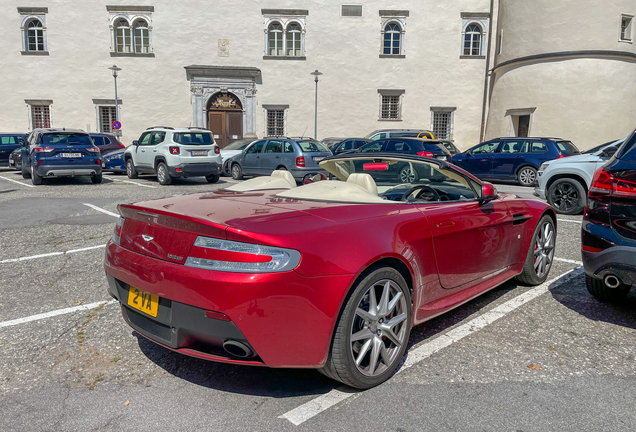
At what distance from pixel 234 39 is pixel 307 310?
27.9 meters

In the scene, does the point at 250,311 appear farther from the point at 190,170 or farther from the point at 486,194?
the point at 190,170

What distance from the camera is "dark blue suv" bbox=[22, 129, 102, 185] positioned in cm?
1369

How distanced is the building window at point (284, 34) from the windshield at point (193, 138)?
14995 mm

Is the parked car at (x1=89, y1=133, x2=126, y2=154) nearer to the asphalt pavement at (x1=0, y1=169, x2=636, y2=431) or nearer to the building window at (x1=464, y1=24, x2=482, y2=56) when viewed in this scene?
the asphalt pavement at (x1=0, y1=169, x2=636, y2=431)

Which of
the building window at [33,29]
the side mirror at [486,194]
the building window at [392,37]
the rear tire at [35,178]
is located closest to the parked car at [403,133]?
the building window at [392,37]

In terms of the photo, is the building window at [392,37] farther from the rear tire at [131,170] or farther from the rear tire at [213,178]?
the rear tire at [131,170]

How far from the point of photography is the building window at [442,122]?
29.6 m

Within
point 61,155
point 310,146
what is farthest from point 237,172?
point 61,155

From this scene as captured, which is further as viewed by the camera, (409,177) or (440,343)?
(409,177)

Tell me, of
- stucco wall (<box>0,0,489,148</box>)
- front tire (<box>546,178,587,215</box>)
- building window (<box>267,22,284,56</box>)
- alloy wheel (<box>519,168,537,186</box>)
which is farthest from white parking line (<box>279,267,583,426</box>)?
building window (<box>267,22,284,56</box>)

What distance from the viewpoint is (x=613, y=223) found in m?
3.69

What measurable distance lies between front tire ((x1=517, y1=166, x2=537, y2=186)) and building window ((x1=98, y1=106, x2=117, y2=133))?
71.6ft

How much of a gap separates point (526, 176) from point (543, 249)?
1134cm

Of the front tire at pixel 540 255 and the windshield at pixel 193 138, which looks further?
the windshield at pixel 193 138
